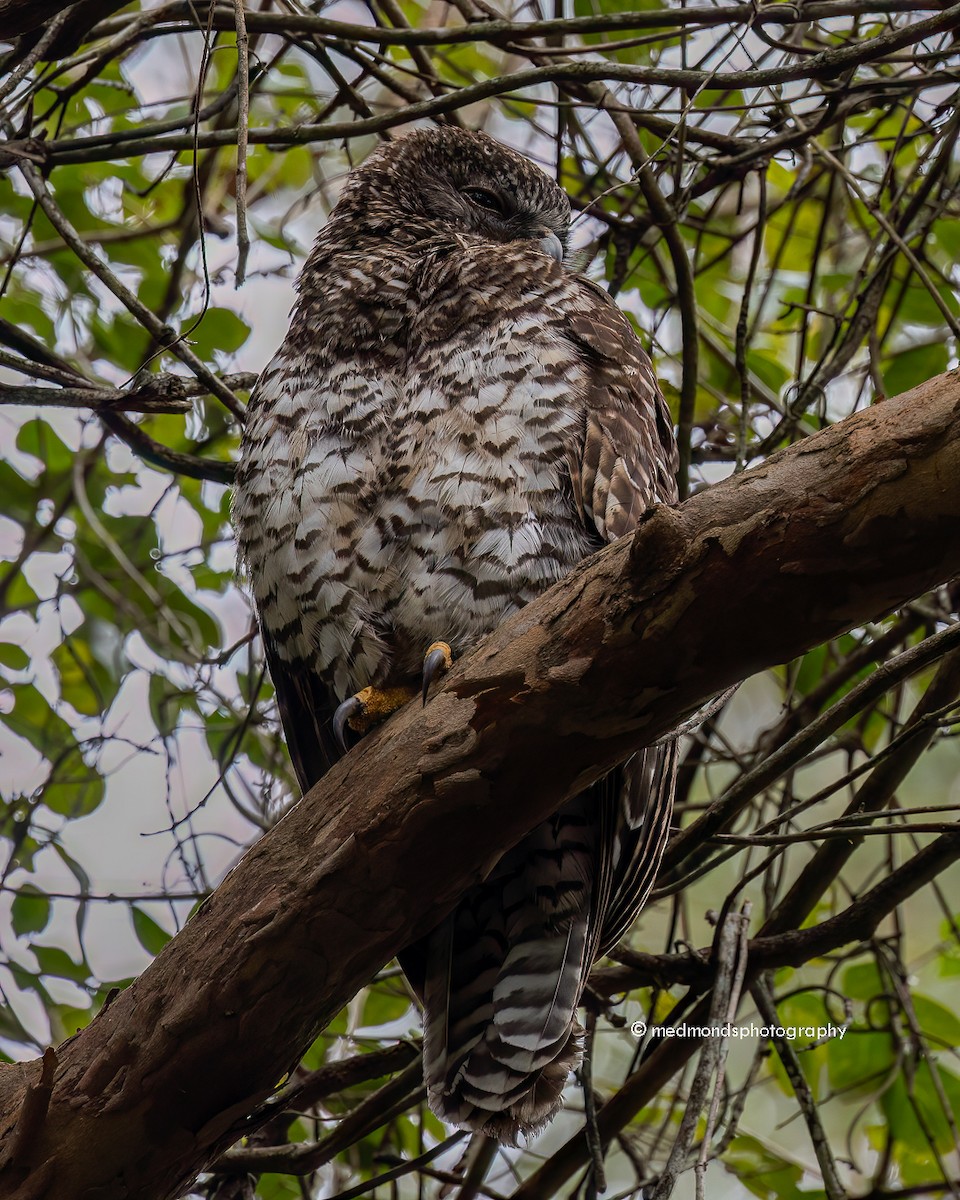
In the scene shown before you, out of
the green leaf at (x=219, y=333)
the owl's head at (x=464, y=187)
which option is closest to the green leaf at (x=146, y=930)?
the green leaf at (x=219, y=333)

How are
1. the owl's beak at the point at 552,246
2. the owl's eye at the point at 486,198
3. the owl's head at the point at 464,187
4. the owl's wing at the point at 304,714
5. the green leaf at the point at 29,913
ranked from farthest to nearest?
the owl's eye at the point at 486,198 < the owl's head at the point at 464,187 < the owl's beak at the point at 552,246 < the green leaf at the point at 29,913 < the owl's wing at the point at 304,714

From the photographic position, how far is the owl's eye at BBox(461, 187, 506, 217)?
326 cm

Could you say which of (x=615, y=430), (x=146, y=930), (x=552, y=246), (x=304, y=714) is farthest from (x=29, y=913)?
(x=552, y=246)

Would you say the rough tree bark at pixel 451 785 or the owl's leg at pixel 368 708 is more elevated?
the owl's leg at pixel 368 708

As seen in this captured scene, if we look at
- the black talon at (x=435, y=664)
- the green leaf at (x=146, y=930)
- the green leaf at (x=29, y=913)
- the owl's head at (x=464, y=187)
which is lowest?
the black talon at (x=435, y=664)

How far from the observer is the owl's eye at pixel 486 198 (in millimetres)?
3264

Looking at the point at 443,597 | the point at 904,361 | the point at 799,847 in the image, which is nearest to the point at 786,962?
the point at 443,597

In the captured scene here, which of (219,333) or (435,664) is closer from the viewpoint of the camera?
(435,664)

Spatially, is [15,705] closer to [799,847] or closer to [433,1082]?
[433,1082]

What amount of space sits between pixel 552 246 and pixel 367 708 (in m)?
1.35

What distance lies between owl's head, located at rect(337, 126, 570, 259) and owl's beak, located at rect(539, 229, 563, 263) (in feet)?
0.12

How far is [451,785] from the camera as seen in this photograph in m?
1.62

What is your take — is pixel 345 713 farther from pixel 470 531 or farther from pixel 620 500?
pixel 620 500

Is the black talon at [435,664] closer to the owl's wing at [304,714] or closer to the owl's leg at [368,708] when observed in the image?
the owl's leg at [368,708]
